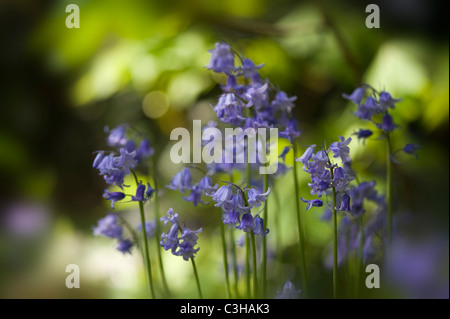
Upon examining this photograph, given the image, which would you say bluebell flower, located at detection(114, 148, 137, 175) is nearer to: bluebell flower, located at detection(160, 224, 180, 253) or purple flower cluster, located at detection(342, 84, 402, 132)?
bluebell flower, located at detection(160, 224, 180, 253)

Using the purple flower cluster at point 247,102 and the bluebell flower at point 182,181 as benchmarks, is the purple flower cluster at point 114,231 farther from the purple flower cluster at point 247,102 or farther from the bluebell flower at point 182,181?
the purple flower cluster at point 247,102

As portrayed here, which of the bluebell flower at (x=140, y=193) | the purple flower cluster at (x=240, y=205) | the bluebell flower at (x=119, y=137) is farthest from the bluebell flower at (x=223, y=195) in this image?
the bluebell flower at (x=119, y=137)

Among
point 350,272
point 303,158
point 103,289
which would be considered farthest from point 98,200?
point 303,158

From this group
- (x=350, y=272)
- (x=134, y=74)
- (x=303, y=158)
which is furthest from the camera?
(x=134, y=74)

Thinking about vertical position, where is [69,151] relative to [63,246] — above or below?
above

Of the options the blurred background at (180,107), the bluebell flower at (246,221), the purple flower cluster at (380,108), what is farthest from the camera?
the blurred background at (180,107)

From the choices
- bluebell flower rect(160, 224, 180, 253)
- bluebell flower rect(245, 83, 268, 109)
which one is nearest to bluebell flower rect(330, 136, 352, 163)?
bluebell flower rect(245, 83, 268, 109)

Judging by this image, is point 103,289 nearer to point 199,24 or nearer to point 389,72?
point 199,24

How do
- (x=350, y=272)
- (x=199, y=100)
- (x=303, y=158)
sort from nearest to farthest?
(x=303, y=158) < (x=350, y=272) < (x=199, y=100)
